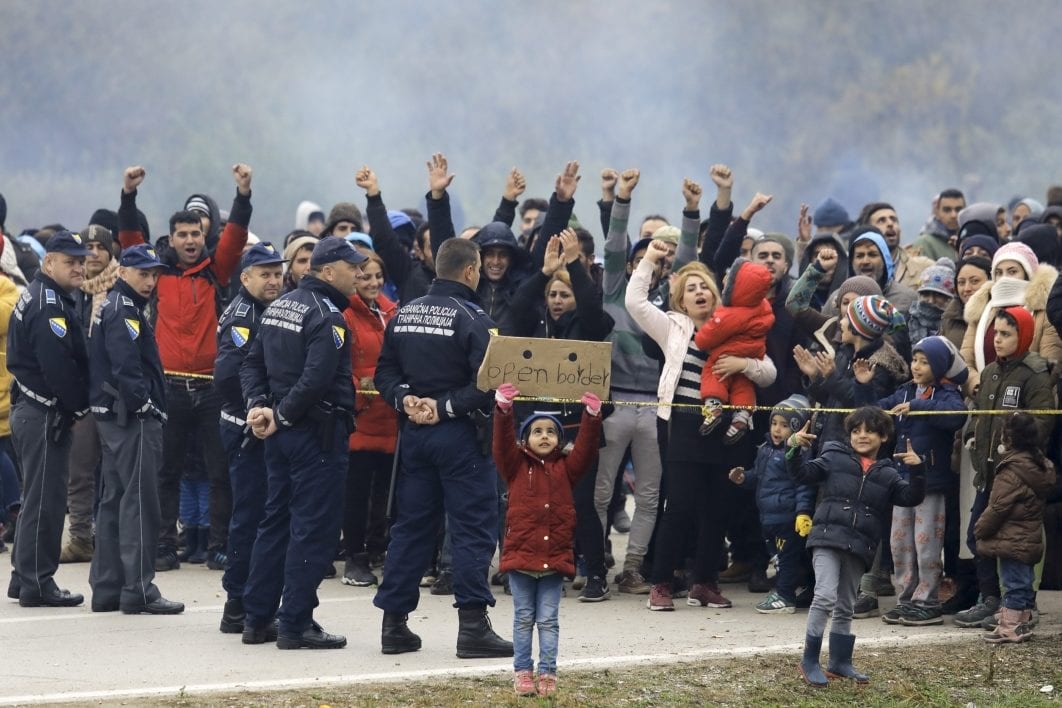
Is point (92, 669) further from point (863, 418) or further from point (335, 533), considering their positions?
point (863, 418)

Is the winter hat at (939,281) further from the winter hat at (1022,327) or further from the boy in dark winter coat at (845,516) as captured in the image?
the boy in dark winter coat at (845,516)

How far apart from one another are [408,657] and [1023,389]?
12.5ft

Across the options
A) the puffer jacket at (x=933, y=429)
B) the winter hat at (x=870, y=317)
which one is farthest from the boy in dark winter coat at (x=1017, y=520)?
the winter hat at (x=870, y=317)

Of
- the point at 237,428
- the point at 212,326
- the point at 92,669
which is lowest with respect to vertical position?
the point at 92,669

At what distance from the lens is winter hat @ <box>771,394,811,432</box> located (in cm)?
1053

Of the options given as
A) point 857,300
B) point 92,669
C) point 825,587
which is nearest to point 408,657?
point 92,669

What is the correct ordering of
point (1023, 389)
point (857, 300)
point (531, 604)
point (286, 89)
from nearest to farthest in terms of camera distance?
point (531, 604), point (1023, 389), point (857, 300), point (286, 89)

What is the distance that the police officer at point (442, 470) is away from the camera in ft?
30.0

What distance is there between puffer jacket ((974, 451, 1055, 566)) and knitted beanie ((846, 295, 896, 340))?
1344 millimetres

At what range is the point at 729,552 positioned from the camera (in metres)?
12.8

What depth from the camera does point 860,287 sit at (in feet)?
36.8

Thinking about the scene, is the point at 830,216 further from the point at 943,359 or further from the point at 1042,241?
the point at 943,359

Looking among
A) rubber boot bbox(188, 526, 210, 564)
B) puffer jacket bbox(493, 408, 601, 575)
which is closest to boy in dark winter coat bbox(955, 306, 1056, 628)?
puffer jacket bbox(493, 408, 601, 575)

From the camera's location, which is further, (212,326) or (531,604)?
(212,326)
